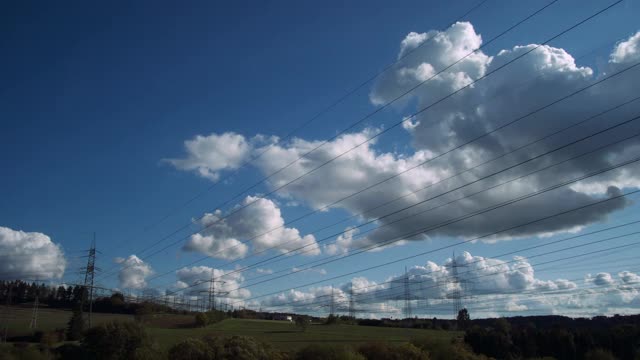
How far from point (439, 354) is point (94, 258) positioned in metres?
58.6

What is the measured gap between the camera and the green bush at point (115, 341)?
82750 millimetres

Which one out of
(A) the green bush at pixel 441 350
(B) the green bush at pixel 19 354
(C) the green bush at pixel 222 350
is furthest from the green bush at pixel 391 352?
(B) the green bush at pixel 19 354

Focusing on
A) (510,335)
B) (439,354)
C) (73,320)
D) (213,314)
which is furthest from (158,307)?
(439,354)

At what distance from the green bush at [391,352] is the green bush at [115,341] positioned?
32150mm

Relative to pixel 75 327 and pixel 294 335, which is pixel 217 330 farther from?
pixel 75 327

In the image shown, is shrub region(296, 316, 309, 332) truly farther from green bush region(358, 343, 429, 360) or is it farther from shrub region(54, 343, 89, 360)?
green bush region(358, 343, 429, 360)

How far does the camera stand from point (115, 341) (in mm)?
83062

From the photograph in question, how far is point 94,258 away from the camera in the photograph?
93750mm

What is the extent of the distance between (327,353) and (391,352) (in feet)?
29.5

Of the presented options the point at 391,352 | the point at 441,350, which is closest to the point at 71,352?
the point at 391,352

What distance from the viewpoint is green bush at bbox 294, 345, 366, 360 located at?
65938 mm

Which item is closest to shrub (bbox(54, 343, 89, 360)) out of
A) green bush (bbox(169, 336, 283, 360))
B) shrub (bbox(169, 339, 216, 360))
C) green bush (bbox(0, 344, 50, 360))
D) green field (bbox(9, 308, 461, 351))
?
green bush (bbox(0, 344, 50, 360))

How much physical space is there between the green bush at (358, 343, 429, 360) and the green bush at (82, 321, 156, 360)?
3215cm

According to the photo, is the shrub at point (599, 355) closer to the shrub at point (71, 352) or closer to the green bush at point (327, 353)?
the green bush at point (327, 353)
